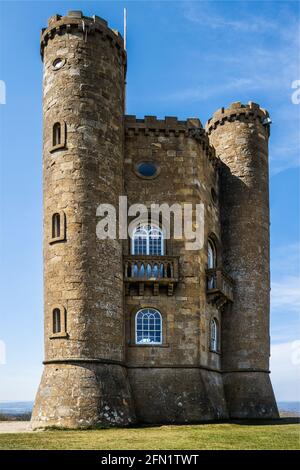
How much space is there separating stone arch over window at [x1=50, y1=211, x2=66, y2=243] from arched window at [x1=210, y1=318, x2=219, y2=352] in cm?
1042

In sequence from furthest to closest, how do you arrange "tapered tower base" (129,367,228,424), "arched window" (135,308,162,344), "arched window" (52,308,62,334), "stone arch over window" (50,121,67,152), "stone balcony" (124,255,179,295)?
"arched window" (135,308,162,344), "stone balcony" (124,255,179,295), "stone arch over window" (50,121,67,152), "tapered tower base" (129,367,228,424), "arched window" (52,308,62,334)

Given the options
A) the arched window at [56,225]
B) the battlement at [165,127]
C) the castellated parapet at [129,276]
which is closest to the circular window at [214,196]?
the castellated parapet at [129,276]

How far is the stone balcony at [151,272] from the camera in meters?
Result: 30.2

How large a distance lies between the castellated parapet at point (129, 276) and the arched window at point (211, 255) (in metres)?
0.09

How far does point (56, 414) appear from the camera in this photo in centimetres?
2569

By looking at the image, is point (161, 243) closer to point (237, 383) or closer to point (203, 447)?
point (237, 383)

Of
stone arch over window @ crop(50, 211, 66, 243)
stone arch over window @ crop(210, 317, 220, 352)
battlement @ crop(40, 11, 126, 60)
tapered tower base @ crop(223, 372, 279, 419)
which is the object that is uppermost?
battlement @ crop(40, 11, 126, 60)

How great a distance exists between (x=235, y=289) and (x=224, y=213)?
180 inches

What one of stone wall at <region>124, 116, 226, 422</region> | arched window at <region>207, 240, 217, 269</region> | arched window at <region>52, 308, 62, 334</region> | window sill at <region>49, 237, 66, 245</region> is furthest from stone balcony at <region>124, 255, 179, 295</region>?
arched window at <region>207, 240, 217, 269</region>

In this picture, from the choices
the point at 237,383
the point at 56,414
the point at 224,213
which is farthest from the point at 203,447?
the point at 224,213

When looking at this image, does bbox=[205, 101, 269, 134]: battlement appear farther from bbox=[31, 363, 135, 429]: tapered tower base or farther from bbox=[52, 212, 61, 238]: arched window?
bbox=[31, 363, 135, 429]: tapered tower base

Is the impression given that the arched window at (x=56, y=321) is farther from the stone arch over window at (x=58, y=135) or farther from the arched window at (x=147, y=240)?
the stone arch over window at (x=58, y=135)

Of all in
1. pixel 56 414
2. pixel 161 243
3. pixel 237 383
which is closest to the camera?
pixel 56 414

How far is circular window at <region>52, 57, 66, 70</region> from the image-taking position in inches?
1172
